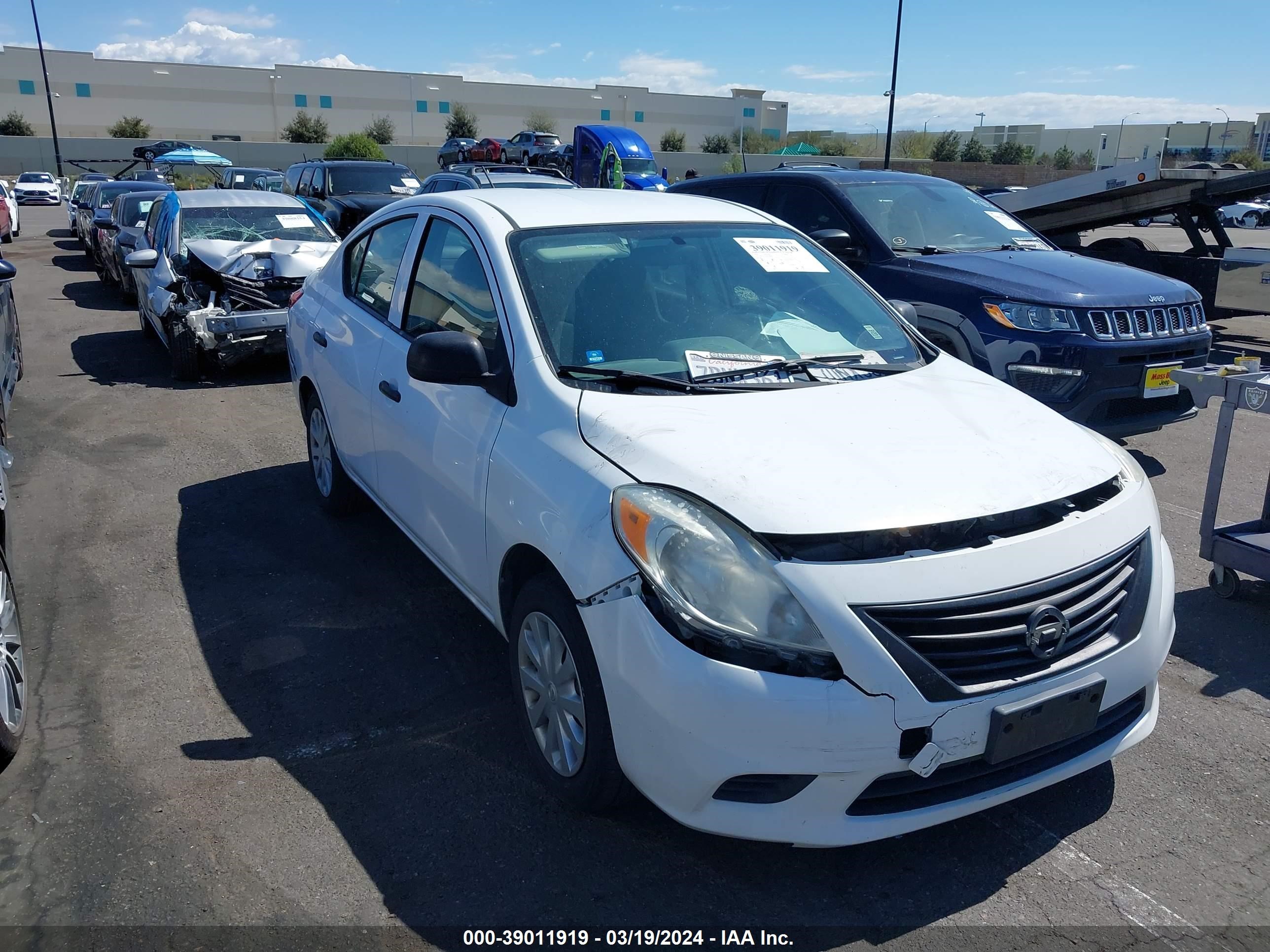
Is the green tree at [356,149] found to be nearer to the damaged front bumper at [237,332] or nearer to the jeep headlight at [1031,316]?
the damaged front bumper at [237,332]

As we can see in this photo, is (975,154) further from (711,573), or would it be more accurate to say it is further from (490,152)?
(711,573)

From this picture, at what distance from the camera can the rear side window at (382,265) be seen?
4.46 meters

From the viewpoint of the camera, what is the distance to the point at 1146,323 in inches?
252

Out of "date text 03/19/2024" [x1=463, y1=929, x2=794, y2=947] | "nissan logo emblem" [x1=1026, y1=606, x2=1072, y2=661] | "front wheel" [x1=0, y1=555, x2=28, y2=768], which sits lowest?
"date text 03/19/2024" [x1=463, y1=929, x2=794, y2=947]

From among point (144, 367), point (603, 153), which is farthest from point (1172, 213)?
point (603, 153)

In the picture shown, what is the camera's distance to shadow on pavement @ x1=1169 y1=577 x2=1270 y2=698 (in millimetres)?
3943

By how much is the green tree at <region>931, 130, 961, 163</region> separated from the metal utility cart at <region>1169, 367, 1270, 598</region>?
2564 inches

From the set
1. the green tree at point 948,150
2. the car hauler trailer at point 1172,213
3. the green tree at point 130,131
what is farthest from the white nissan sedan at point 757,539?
the green tree at point 130,131

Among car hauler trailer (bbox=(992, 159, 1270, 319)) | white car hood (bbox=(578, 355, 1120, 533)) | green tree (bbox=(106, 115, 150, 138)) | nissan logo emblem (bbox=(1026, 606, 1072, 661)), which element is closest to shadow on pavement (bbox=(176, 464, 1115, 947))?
nissan logo emblem (bbox=(1026, 606, 1072, 661))

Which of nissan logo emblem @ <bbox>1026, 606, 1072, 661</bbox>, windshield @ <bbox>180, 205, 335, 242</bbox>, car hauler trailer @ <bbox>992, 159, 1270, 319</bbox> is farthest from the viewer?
car hauler trailer @ <bbox>992, 159, 1270, 319</bbox>

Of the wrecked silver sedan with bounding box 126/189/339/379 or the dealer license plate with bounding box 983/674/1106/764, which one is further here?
the wrecked silver sedan with bounding box 126/189/339/379

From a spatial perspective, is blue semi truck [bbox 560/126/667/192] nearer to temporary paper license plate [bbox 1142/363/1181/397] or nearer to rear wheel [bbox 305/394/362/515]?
temporary paper license plate [bbox 1142/363/1181/397]

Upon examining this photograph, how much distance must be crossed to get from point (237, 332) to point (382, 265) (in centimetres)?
521

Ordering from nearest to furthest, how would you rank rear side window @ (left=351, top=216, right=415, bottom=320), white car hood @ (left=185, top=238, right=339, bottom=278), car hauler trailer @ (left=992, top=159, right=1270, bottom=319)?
1. rear side window @ (left=351, top=216, right=415, bottom=320)
2. white car hood @ (left=185, top=238, right=339, bottom=278)
3. car hauler trailer @ (left=992, top=159, right=1270, bottom=319)
